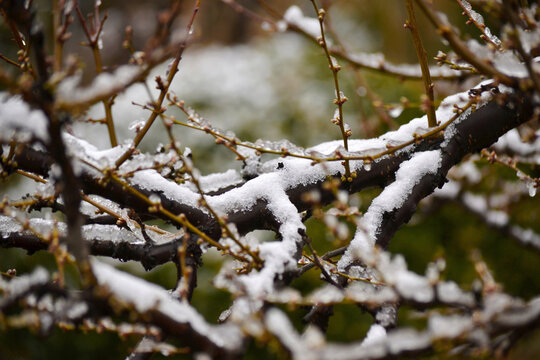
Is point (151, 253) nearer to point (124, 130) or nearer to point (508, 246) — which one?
point (508, 246)

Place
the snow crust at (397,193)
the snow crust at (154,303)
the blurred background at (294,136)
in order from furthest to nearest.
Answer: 1. the blurred background at (294,136)
2. the snow crust at (397,193)
3. the snow crust at (154,303)

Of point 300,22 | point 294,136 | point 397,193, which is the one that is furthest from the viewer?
point 294,136

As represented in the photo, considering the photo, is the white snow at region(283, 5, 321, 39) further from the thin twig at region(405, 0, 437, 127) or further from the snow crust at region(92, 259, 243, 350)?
the snow crust at region(92, 259, 243, 350)

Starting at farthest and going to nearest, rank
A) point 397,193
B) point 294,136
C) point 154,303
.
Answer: point 294,136, point 397,193, point 154,303

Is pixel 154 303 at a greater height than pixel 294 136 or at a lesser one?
lesser

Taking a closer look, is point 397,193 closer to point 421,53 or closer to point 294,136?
point 421,53

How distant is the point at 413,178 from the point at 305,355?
2.50 feet

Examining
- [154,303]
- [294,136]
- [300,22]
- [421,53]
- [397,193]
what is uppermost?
[294,136]

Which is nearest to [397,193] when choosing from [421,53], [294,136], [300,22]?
[421,53]

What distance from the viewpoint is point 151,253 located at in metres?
1.09

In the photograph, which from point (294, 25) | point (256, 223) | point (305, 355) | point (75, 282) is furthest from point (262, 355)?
point (305, 355)

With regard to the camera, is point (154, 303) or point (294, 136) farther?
point (294, 136)

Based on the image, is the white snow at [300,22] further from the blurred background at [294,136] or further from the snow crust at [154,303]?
the snow crust at [154,303]

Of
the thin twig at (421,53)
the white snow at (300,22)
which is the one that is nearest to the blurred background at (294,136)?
the white snow at (300,22)
